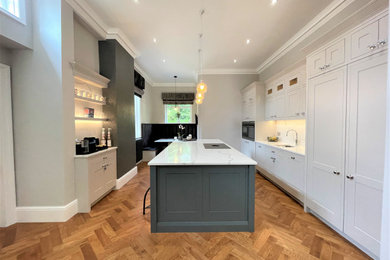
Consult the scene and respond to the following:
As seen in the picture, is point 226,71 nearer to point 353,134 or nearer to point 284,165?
point 284,165

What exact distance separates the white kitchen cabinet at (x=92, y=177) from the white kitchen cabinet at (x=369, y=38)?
3534 millimetres

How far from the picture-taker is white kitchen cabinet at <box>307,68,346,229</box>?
1.78 m

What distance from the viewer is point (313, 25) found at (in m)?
2.68

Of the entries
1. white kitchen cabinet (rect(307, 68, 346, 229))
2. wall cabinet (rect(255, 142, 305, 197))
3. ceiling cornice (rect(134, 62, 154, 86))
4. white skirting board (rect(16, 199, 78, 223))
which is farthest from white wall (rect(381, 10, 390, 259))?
ceiling cornice (rect(134, 62, 154, 86))

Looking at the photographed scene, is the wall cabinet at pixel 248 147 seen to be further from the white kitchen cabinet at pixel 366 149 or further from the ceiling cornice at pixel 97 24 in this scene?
the ceiling cornice at pixel 97 24

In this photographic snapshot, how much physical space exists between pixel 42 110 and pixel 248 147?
443 cm

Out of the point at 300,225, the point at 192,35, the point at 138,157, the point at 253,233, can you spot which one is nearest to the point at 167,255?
the point at 253,233

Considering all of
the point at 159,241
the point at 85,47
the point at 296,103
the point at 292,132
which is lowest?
the point at 159,241

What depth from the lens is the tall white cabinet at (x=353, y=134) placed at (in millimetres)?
1443

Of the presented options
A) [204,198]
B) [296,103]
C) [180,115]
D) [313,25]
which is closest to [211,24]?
[313,25]

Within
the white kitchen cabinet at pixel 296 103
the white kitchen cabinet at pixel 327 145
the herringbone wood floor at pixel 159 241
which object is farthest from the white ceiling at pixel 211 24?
the herringbone wood floor at pixel 159 241

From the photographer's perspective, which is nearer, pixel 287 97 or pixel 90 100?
pixel 90 100

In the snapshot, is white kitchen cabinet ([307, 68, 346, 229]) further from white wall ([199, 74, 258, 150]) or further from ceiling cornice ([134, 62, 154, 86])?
ceiling cornice ([134, 62, 154, 86])

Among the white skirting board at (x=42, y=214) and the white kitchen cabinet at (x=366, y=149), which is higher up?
the white kitchen cabinet at (x=366, y=149)
